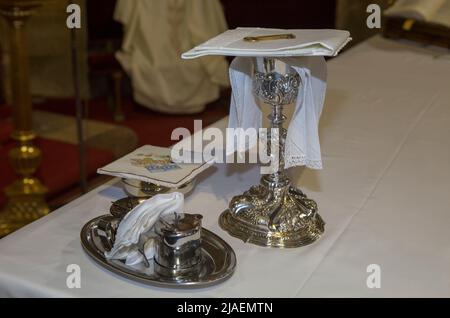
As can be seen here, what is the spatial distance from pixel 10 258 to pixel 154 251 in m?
0.21

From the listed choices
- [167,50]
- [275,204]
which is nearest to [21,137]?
[167,50]

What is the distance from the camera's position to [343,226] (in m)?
1.10

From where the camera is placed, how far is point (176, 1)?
3529mm

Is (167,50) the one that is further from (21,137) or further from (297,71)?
(297,71)

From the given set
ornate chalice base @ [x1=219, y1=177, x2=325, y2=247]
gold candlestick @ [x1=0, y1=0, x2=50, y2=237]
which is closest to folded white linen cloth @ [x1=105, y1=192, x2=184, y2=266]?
ornate chalice base @ [x1=219, y1=177, x2=325, y2=247]

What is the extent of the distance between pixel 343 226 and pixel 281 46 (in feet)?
1.06

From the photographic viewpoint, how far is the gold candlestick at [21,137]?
2207 millimetres

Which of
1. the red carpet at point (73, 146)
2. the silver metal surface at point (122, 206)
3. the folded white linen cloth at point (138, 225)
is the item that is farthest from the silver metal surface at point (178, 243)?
the red carpet at point (73, 146)

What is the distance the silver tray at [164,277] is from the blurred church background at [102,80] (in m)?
1.40

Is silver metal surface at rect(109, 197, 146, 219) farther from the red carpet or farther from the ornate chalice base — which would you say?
the red carpet

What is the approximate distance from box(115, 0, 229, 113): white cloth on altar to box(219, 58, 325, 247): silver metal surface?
2.47 m
